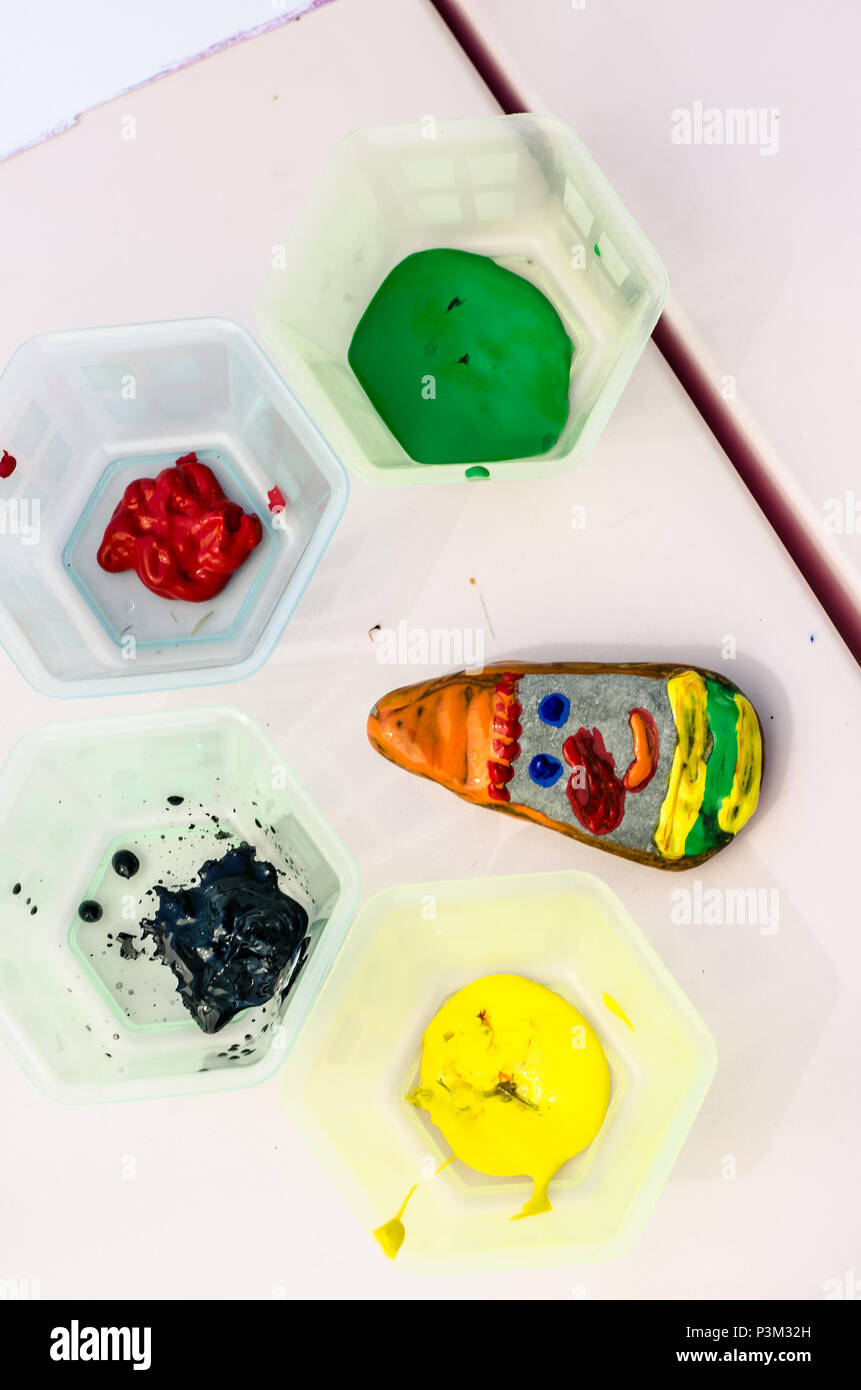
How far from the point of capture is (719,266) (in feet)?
2.62

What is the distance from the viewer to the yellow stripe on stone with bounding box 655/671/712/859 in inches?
28.5

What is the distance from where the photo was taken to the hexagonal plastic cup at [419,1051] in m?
0.71

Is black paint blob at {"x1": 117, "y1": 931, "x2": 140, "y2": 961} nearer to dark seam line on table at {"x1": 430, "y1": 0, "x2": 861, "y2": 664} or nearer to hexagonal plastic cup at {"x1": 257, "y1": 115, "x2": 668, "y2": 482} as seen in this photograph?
hexagonal plastic cup at {"x1": 257, "y1": 115, "x2": 668, "y2": 482}

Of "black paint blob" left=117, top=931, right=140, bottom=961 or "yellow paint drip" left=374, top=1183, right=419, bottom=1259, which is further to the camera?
"black paint blob" left=117, top=931, right=140, bottom=961

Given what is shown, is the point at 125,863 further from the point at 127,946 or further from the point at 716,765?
the point at 716,765

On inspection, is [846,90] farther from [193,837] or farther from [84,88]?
[193,837]

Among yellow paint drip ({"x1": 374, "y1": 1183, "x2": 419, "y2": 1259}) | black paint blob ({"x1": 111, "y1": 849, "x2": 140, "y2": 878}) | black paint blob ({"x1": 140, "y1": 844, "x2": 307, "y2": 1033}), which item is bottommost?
yellow paint drip ({"x1": 374, "y1": 1183, "x2": 419, "y2": 1259})

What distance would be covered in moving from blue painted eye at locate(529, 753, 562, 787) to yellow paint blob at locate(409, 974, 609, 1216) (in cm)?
20

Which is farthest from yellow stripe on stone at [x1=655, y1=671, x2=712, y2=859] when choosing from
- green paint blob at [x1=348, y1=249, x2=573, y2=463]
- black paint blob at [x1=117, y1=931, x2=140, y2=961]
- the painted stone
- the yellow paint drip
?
black paint blob at [x1=117, y1=931, x2=140, y2=961]

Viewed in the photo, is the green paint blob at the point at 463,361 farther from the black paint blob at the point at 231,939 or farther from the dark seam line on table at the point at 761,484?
the black paint blob at the point at 231,939
